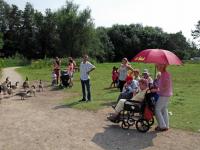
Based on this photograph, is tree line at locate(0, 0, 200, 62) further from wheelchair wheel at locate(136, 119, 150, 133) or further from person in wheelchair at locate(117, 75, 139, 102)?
wheelchair wheel at locate(136, 119, 150, 133)

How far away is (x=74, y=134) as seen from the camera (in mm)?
11039

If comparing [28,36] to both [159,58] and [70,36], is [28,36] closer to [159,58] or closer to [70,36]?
[70,36]

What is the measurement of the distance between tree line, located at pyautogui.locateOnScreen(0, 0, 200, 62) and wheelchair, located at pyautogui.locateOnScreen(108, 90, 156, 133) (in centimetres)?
6344

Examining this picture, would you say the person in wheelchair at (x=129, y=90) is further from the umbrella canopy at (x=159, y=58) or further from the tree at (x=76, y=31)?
the tree at (x=76, y=31)

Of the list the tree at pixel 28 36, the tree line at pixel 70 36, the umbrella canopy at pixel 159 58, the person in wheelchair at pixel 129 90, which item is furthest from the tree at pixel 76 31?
the umbrella canopy at pixel 159 58

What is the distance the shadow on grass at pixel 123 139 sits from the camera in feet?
32.6

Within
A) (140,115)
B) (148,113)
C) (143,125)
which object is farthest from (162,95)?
(143,125)

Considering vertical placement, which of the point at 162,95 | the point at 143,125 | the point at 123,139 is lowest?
the point at 123,139

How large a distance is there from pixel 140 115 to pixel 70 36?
66.3 meters

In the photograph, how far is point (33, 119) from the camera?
13.3 m

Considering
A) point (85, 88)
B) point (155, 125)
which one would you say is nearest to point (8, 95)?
point (85, 88)

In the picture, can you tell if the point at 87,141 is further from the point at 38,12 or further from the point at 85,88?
the point at 38,12

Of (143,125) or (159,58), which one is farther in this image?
(159,58)

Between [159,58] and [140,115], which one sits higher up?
[159,58]
